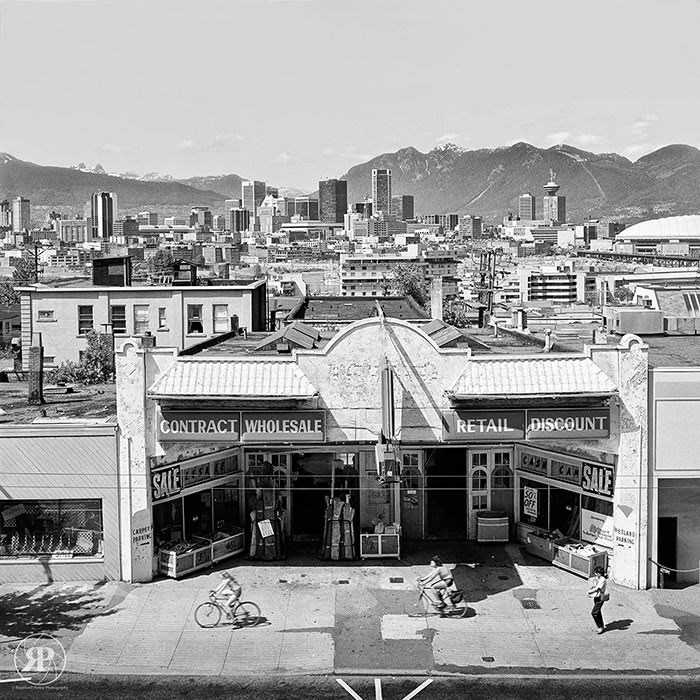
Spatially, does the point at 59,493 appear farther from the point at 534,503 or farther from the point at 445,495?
the point at 534,503

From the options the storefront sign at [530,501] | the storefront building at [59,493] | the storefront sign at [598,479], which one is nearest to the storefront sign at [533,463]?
the storefront sign at [530,501]

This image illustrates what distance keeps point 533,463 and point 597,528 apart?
2658 millimetres

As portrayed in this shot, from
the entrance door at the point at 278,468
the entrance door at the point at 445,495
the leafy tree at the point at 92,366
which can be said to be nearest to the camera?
the entrance door at the point at 278,468

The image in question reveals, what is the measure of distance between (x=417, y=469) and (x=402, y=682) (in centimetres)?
932

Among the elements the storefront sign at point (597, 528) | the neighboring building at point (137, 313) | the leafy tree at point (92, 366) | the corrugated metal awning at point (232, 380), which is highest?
the neighboring building at point (137, 313)

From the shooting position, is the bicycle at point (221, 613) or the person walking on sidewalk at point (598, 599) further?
the bicycle at point (221, 613)

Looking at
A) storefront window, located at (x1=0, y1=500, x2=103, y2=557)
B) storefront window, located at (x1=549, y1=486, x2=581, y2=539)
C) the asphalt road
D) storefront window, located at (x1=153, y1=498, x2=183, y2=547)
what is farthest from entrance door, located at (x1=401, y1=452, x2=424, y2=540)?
the asphalt road

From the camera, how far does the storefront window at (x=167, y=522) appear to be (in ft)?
84.3

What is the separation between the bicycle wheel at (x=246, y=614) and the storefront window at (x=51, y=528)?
4.39 metres

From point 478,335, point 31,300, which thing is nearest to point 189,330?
point 31,300

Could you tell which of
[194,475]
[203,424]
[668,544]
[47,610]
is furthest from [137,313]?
[668,544]

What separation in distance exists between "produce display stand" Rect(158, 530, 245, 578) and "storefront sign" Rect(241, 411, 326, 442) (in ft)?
11.1

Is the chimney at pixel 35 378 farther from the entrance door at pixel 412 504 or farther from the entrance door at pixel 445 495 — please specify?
the entrance door at pixel 445 495

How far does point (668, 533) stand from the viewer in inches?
1005
